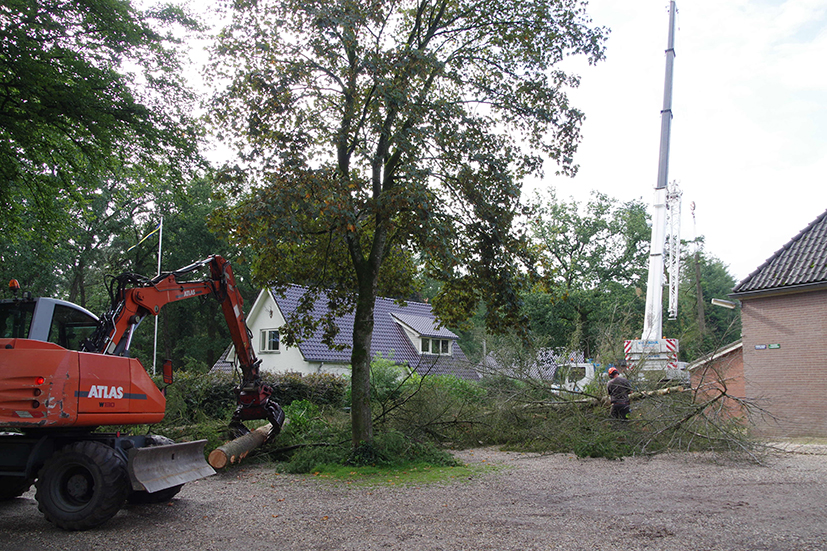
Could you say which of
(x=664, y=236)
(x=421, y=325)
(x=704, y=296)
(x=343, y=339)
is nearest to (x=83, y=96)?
(x=343, y=339)

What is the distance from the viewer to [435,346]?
2988cm

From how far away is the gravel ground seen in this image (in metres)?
5.80

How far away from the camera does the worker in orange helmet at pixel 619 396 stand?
12898 mm

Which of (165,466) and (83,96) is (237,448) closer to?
(165,466)

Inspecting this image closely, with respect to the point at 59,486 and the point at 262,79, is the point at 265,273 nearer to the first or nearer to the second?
the point at 262,79

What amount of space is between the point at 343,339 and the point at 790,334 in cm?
1577

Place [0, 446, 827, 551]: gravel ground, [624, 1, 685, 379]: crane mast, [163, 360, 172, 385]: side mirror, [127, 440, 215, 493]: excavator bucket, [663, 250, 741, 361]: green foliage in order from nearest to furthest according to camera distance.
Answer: [0, 446, 827, 551]: gravel ground < [127, 440, 215, 493]: excavator bucket < [163, 360, 172, 385]: side mirror < [624, 1, 685, 379]: crane mast < [663, 250, 741, 361]: green foliage

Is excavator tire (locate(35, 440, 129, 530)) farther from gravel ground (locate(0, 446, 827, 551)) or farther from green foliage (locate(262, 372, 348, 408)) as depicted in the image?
green foliage (locate(262, 372, 348, 408))

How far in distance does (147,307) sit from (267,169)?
2.93 metres

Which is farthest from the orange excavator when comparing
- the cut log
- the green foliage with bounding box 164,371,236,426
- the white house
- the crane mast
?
the white house

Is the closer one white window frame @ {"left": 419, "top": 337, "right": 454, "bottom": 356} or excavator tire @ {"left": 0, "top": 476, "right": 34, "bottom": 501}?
excavator tire @ {"left": 0, "top": 476, "right": 34, "bottom": 501}

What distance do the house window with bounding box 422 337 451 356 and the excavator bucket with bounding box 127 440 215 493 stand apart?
20348 millimetres

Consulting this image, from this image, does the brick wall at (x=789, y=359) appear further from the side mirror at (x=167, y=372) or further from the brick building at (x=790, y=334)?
the side mirror at (x=167, y=372)

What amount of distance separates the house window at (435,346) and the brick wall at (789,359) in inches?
534
